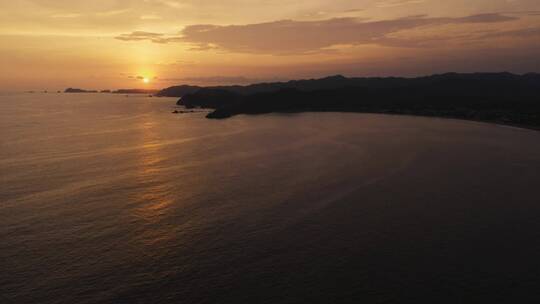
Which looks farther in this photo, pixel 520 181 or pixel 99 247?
pixel 520 181

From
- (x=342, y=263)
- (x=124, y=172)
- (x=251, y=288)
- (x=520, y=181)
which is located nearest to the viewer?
(x=251, y=288)

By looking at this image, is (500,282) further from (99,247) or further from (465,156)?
(465,156)

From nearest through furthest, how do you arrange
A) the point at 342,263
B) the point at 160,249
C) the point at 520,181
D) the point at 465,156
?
the point at 342,263, the point at 160,249, the point at 520,181, the point at 465,156

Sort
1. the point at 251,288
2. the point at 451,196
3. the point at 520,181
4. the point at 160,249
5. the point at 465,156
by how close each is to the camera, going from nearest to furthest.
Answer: the point at 251,288 → the point at 160,249 → the point at 451,196 → the point at 520,181 → the point at 465,156

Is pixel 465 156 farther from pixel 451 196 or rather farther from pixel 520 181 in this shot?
pixel 451 196

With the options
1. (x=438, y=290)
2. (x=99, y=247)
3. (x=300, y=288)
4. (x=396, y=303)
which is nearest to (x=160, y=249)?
(x=99, y=247)

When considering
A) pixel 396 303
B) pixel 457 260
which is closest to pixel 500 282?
pixel 457 260
